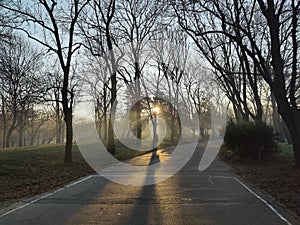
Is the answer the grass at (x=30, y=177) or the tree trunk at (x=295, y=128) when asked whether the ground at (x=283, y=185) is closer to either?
the tree trunk at (x=295, y=128)

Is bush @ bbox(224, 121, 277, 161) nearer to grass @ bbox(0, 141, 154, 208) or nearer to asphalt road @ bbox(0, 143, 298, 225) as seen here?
grass @ bbox(0, 141, 154, 208)

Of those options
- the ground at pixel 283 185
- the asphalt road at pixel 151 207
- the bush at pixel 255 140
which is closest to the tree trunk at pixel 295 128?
the ground at pixel 283 185

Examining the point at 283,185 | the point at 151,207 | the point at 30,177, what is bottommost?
the point at 151,207

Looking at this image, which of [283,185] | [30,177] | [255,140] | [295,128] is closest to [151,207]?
[283,185]

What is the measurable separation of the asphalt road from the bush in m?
9.77

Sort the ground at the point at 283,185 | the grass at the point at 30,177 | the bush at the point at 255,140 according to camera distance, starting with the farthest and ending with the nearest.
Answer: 1. the bush at the point at 255,140
2. the grass at the point at 30,177
3. the ground at the point at 283,185

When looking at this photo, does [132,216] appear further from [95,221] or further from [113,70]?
[113,70]

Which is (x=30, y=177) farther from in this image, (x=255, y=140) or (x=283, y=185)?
(x=255, y=140)

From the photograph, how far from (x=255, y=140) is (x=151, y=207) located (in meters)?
14.4

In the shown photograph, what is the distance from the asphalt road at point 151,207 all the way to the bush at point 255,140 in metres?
9.77

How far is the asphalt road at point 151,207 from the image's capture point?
24.8 feet

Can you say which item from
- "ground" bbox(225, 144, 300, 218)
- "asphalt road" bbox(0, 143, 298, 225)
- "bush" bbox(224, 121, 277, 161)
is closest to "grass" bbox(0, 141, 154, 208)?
"asphalt road" bbox(0, 143, 298, 225)

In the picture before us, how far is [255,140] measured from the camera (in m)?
22.1

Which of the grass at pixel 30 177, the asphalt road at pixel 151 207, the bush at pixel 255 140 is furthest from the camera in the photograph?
the bush at pixel 255 140
